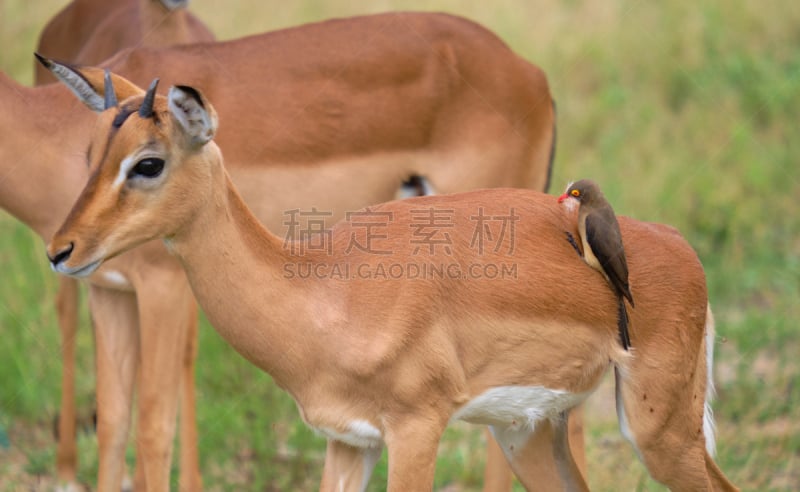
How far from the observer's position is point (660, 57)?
10555 millimetres

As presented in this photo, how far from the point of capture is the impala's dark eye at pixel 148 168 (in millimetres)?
3760

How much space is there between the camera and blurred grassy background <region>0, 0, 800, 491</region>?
6.09 meters

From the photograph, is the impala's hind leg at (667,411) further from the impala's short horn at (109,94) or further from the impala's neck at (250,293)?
the impala's short horn at (109,94)

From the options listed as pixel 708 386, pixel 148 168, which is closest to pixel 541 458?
pixel 708 386

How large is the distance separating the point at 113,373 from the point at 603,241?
2282 mm

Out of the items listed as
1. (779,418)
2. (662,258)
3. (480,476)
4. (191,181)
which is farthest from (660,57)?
(191,181)

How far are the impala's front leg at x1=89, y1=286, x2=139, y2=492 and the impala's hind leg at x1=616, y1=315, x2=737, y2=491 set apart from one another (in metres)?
2.19

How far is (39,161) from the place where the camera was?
17.0 ft

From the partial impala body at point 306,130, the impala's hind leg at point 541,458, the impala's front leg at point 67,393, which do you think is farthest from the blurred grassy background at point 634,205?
the partial impala body at point 306,130

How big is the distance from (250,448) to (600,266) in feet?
7.94

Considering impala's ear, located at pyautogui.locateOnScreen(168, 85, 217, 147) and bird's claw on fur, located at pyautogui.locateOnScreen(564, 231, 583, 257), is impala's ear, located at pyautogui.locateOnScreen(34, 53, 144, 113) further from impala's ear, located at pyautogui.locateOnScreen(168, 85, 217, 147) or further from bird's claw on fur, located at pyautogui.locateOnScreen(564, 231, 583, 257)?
bird's claw on fur, located at pyautogui.locateOnScreen(564, 231, 583, 257)

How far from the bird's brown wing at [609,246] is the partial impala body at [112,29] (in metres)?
2.91

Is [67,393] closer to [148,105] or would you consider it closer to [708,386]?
[148,105]

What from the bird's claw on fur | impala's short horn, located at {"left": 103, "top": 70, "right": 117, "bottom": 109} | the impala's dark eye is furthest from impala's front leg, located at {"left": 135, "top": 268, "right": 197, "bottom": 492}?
the bird's claw on fur
